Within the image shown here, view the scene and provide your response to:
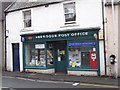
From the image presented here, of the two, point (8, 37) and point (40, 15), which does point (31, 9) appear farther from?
point (8, 37)

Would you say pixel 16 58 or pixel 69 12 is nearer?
pixel 69 12

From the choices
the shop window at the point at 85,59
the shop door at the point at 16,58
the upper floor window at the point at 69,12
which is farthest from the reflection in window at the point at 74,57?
the shop door at the point at 16,58

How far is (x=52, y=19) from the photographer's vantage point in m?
21.6

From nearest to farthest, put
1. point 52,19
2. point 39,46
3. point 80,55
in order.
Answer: point 80,55, point 52,19, point 39,46

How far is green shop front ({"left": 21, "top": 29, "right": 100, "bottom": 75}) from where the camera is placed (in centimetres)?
1948

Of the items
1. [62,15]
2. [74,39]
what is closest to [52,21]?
[62,15]

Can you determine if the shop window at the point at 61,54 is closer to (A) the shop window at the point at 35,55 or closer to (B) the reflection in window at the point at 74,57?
(B) the reflection in window at the point at 74,57

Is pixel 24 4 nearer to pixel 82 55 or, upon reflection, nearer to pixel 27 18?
pixel 27 18

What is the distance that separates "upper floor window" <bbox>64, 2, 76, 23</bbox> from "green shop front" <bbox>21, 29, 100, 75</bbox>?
39.5 inches

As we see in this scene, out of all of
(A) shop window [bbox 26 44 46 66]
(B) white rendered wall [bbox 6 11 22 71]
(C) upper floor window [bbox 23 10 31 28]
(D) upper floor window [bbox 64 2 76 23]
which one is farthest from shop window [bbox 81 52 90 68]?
(B) white rendered wall [bbox 6 11 22 71]

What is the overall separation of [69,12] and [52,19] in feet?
4.83

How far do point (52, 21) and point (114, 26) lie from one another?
5041 millimetres

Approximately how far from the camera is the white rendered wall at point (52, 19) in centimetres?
1925

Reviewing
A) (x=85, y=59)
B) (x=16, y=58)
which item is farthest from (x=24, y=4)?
(x=85, y=59)
